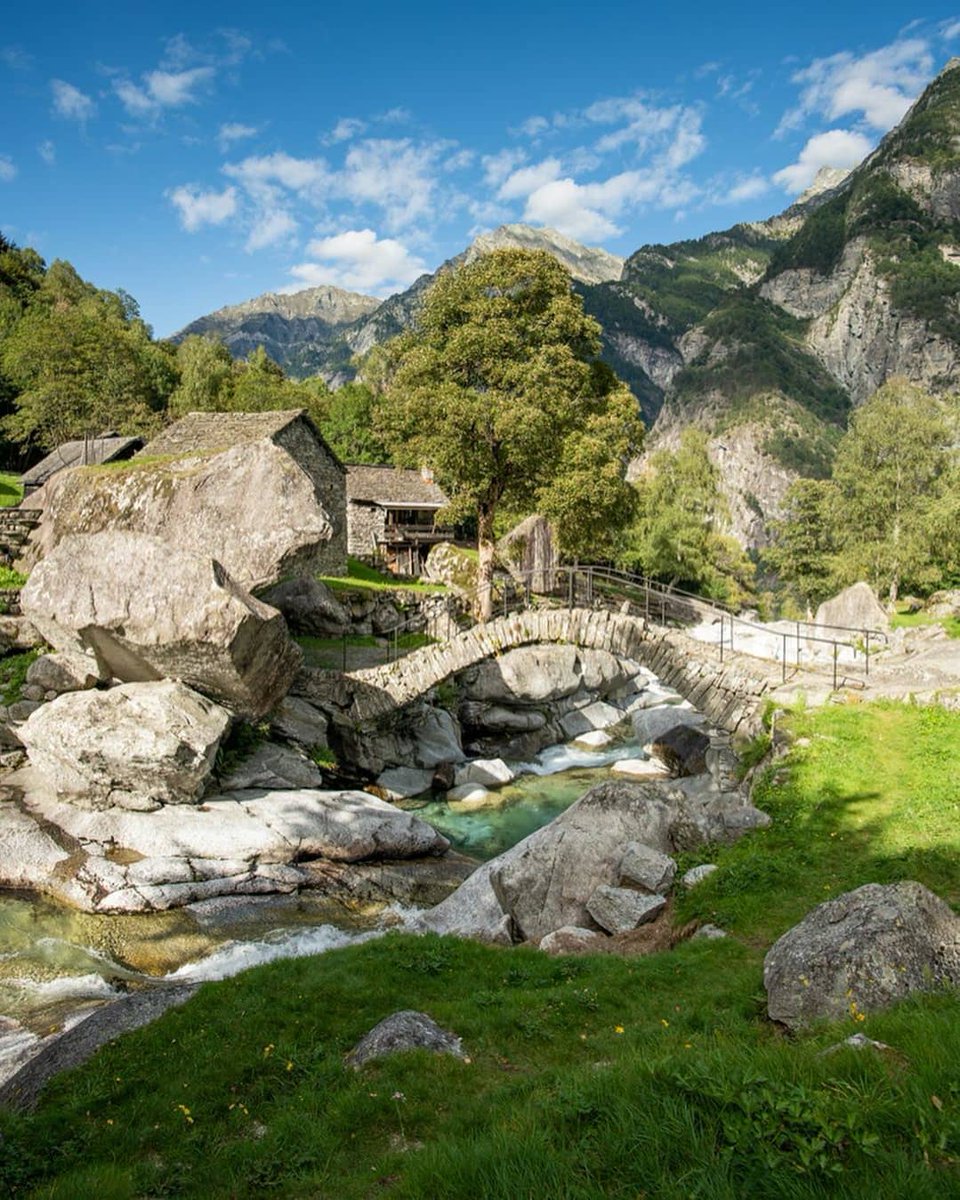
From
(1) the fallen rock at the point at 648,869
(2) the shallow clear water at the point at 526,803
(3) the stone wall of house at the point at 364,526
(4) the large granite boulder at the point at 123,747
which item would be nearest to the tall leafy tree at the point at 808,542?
(3) the stone wall of house at the point at 364,526

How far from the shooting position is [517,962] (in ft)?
35.4

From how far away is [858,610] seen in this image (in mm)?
41750

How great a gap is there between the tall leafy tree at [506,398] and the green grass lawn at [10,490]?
27.2 m

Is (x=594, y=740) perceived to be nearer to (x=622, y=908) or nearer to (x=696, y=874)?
(x=696, y=874)

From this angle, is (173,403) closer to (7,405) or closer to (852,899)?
(7,405)

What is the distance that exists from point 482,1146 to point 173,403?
8801 centimetres

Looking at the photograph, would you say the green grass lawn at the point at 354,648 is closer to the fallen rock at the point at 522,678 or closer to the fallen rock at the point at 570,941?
the fallen rock at the point at 522,678

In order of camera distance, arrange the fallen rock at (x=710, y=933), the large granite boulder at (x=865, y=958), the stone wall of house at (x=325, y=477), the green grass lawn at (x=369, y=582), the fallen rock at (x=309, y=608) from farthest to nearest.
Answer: the stone wall of house at (x=325, y=477) < the green grass lawn at (x=369, y=582) < the fallen rock at (x=309, y=608) < the fallen rock at (x=710, y=933) < the large granite boulder at (x=865, y=958)

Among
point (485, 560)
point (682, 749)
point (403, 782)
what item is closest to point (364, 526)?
point (485, 560)

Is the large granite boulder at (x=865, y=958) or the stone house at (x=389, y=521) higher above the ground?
the stone house at (x=389, y=521)

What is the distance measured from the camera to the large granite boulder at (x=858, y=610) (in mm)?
40625

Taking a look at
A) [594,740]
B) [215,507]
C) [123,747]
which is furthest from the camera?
[594,740]

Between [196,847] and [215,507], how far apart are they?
8.30 metres

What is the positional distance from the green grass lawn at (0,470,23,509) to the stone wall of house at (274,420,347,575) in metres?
18.4
